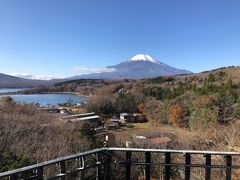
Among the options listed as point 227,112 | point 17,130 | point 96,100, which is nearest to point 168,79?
point 96,100

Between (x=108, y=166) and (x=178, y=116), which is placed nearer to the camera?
(x=108, y=166)

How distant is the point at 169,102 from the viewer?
63.2 metres

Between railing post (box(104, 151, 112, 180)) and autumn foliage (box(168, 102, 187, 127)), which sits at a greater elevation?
railing post (box(104, 151, 112, 180))

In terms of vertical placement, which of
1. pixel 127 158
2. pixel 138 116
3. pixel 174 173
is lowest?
pixel 138 116

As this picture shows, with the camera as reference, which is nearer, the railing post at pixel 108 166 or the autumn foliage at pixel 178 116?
the railing post at pixel 108 166

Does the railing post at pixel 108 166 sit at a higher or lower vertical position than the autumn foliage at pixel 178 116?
higher

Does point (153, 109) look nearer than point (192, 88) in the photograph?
Yes

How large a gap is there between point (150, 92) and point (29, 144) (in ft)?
212

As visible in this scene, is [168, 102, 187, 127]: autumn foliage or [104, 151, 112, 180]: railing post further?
[168, 102, 187, 127]: autumn foliage

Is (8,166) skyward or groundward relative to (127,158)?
groundward

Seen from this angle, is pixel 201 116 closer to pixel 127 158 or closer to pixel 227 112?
pixel 227 112

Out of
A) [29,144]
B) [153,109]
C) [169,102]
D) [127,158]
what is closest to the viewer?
[127,158]

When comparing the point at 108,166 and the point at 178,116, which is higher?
the point at 108,166

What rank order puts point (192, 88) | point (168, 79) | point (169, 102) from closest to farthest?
1. point (169, 102)
2. point (192, 88)
3. point (168, 79)
